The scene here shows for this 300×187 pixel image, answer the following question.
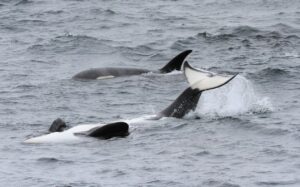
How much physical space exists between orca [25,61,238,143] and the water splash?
0.50m

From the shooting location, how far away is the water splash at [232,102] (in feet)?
60.3

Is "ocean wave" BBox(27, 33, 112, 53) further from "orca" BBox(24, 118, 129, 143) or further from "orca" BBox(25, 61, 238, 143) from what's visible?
"orca" BBox(24, 118, 129, 143)

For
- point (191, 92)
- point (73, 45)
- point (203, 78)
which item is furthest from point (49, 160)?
point (73, 45)

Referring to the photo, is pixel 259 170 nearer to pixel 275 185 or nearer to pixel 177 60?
pixel 275 185

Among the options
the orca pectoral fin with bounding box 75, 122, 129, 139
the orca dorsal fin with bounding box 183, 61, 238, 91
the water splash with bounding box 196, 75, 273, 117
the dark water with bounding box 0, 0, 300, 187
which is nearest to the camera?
the dark water with bounding box 0, 0, 300, 187

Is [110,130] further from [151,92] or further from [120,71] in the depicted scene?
[120,71]

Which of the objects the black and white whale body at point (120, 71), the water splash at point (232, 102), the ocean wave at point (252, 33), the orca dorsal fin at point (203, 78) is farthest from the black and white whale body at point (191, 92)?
the ocean wave at point (252, 33)

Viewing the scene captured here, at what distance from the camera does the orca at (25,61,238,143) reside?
16.5 meters

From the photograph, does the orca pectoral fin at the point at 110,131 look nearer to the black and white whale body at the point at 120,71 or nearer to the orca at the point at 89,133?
the orca at the point at 89,133

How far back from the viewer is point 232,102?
1922cm

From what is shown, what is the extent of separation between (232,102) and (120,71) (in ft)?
18.5

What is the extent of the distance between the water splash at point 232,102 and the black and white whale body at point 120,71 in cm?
333

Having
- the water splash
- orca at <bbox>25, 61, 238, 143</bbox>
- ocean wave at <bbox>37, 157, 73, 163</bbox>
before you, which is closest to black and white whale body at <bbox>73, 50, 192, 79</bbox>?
the water splash

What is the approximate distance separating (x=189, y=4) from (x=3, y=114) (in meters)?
20.3
